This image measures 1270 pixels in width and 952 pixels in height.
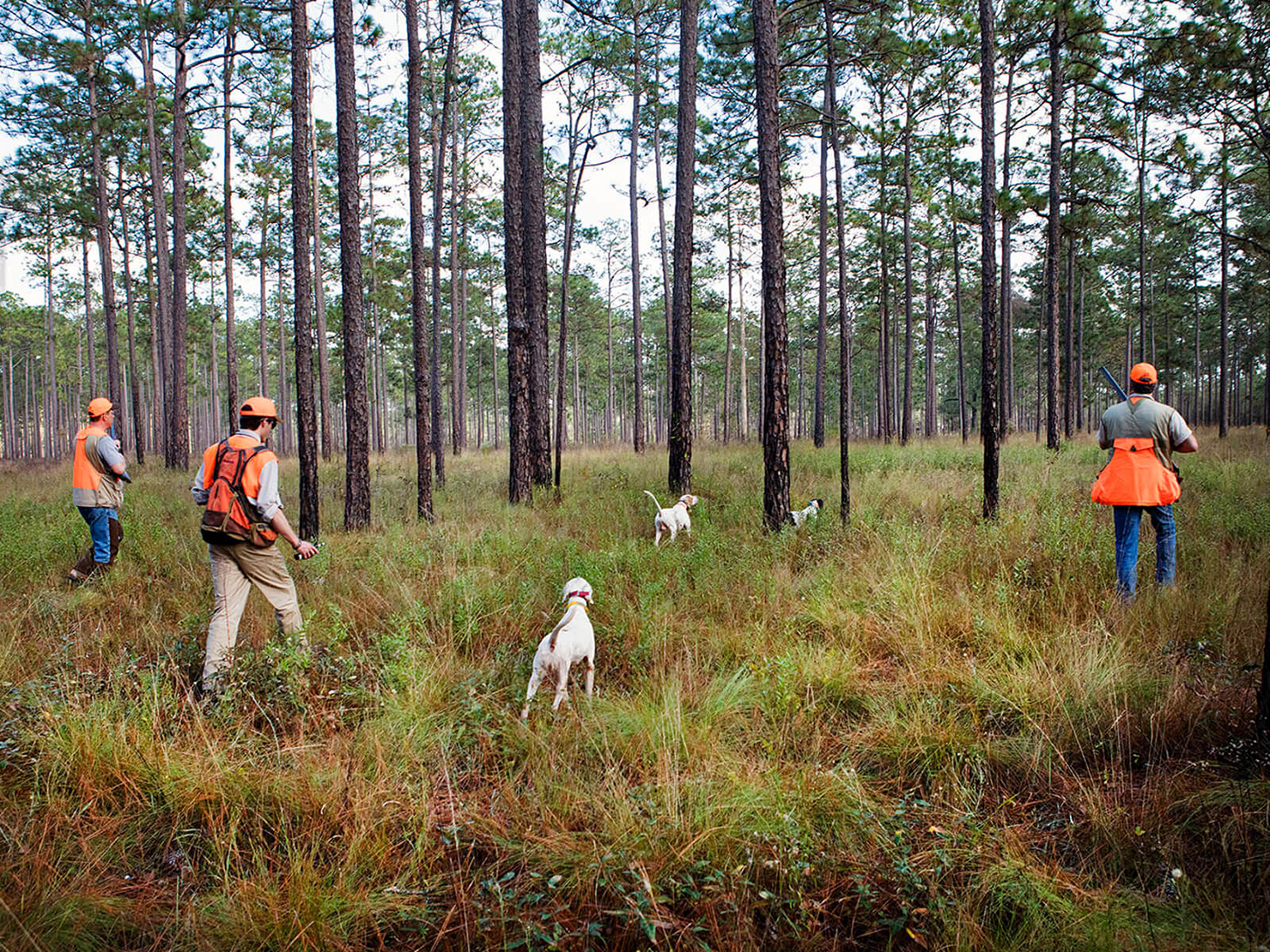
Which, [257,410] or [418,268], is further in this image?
[418,268]

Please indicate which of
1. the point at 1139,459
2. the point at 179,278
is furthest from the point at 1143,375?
the point at 179,278

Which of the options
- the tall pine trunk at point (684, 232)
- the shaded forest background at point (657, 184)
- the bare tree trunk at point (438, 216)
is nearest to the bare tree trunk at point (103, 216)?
the shaded forest background at point (657, 184)

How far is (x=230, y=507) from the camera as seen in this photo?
13.0ft

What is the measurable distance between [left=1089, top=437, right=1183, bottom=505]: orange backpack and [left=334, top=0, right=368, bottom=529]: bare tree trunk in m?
8.32

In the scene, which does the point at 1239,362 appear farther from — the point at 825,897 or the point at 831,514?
the point at 825,897

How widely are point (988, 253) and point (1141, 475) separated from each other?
3613 mm

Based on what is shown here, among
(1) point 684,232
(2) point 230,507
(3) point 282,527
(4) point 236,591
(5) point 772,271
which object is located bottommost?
(4) point 236,591

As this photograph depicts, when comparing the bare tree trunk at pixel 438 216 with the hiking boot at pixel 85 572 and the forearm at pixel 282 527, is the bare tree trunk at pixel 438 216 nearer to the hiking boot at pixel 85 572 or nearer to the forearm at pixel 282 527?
the hiking boot at pixel 85 572

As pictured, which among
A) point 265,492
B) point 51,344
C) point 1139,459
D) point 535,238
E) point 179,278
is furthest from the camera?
point 51,344

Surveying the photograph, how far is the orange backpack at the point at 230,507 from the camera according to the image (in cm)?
396

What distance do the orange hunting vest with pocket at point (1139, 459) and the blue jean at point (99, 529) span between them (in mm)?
9950

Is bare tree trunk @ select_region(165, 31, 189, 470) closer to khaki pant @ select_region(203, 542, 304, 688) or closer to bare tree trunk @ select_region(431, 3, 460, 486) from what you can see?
bare tree trunk @ select_region(431, 3, 460, 486)

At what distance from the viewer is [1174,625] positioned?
416 cm

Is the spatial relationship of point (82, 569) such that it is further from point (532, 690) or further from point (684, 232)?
point (684, 232)
